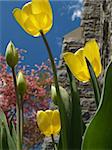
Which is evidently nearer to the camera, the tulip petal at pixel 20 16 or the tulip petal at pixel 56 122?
the tulip petal at pixel 20 16

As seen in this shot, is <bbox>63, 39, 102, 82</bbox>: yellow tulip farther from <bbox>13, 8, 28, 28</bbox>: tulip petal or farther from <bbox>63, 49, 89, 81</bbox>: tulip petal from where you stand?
<bbox>13, 8, 28, 28</bbox>: tulip petal

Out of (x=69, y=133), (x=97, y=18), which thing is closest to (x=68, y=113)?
(x=69, y=133)

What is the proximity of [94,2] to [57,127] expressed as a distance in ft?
16.5

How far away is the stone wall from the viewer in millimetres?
4281

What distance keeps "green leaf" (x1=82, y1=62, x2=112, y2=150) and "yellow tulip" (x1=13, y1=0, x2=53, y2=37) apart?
0.68 ft

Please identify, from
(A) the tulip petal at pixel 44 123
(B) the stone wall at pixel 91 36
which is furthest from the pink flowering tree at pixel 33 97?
(A) the tulip petal at pixel 44 123

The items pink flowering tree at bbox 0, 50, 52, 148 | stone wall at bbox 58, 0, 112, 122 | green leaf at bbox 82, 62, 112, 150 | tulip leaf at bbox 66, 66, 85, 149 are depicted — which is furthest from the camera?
pink flowering tree at bbox 0, 50, 52, 148

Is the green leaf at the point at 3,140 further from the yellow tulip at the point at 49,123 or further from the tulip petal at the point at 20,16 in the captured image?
the tulip petal at the point at 20,16

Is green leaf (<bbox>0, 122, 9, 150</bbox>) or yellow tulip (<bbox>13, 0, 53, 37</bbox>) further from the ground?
yellow tulip (<bbox>13, 0, 53, 37</bbox>)

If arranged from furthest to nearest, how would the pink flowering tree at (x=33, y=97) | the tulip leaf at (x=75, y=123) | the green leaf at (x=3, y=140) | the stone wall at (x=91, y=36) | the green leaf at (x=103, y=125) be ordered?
the pink flowering tree at (x=33, y=97)
the stone wall at (x=91, y=36)
the green leaf at (x=3, y=140)
the tulip leaf at (x=75, y=123)
the green leaf at (x=103, y=125)

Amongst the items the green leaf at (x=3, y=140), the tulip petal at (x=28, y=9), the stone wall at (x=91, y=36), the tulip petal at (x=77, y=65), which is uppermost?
the stone wall at (x=91, y=36)

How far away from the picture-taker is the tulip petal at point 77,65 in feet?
2.83

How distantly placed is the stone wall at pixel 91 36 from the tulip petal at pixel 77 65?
3007 millimetres

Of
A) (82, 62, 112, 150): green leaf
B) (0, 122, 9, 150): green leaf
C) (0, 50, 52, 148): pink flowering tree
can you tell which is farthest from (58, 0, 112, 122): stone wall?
(82, 62, 112, 150): green leaf
